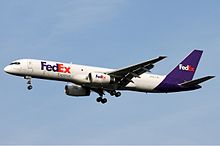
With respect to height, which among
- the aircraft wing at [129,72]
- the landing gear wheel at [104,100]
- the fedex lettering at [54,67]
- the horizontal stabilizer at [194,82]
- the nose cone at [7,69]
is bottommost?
the landing gear wheel at [104,100]

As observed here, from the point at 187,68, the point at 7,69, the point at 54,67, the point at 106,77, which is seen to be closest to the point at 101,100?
the point at 106,77

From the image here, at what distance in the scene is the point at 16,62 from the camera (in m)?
71.9

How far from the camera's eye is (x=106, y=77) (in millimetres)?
72375

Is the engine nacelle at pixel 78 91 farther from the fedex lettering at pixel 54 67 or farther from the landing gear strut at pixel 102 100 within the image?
the fedex lettering at pixel 54 67

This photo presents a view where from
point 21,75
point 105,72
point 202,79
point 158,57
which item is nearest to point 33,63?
point 21,75

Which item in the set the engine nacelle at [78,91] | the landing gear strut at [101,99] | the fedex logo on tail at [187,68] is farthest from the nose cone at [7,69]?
the fedex logo on tail at [187,68]

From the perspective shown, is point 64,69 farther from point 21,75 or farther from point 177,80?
point 177,80

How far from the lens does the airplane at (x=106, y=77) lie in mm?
70750

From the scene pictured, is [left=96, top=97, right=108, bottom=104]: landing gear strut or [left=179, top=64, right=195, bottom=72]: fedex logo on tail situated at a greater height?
[left=179, top=64, right=195, bottom=72]: fedex logo on tail

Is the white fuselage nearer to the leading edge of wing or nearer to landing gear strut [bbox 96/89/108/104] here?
the leading edge of wing

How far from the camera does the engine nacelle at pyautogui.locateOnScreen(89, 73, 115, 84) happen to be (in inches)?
2822

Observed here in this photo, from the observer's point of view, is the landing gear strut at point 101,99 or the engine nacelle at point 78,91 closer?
the engine nacelle at point 78,91

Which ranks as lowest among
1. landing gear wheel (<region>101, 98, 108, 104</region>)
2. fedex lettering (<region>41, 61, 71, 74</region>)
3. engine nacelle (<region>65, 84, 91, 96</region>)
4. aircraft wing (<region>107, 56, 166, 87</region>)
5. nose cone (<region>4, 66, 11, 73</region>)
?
landing gear wheel (<region>101, 98, 108, 104</region>)

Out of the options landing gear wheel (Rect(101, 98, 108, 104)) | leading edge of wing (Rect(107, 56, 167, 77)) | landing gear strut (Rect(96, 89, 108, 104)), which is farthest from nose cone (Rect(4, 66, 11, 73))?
landing gear wheel (Rect(101, 98, 108, 104))
